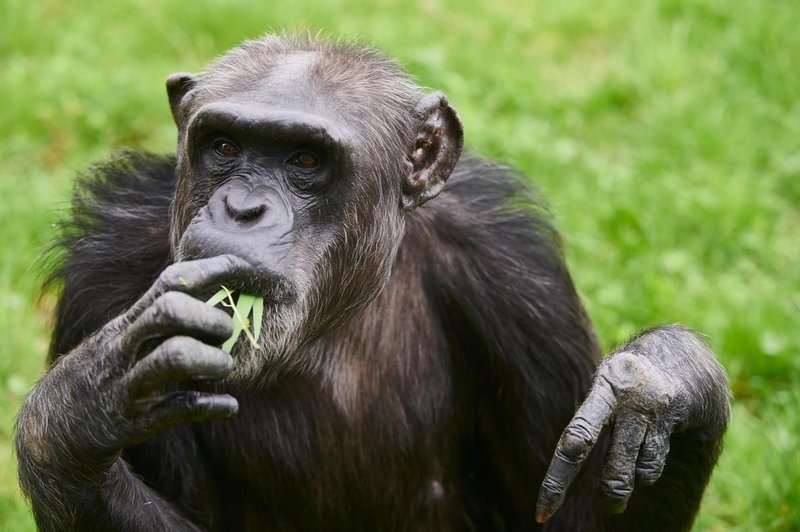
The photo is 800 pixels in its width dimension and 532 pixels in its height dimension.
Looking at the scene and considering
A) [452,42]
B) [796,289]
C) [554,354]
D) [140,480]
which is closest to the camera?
[140,480]

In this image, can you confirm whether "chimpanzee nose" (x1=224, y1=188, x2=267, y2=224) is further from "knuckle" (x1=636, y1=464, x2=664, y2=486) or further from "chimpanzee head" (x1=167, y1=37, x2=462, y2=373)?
"knuckle" (x1=636, y1=464, x2=664, y2=486)

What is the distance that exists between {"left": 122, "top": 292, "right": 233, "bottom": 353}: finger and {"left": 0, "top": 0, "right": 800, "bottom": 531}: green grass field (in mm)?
3352

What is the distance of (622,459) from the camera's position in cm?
552

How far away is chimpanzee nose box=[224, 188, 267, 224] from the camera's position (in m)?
5.21

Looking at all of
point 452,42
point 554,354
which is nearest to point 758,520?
point 554,354

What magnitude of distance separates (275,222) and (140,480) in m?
1.41

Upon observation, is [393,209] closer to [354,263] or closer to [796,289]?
[354,263]

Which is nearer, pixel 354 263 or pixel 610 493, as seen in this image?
pixel 610 493

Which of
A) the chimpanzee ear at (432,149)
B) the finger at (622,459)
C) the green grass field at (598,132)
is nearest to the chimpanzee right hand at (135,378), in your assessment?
the chimpanzee ear at (432,149)

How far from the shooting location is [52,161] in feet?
35.4

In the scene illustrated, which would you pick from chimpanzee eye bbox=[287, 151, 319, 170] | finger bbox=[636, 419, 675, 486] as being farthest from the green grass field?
chimpanzee eye bbox=[287, 151, 319, 170]

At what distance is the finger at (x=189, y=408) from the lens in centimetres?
486

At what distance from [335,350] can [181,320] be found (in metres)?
2.02

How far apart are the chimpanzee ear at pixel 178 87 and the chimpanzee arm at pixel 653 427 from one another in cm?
232
